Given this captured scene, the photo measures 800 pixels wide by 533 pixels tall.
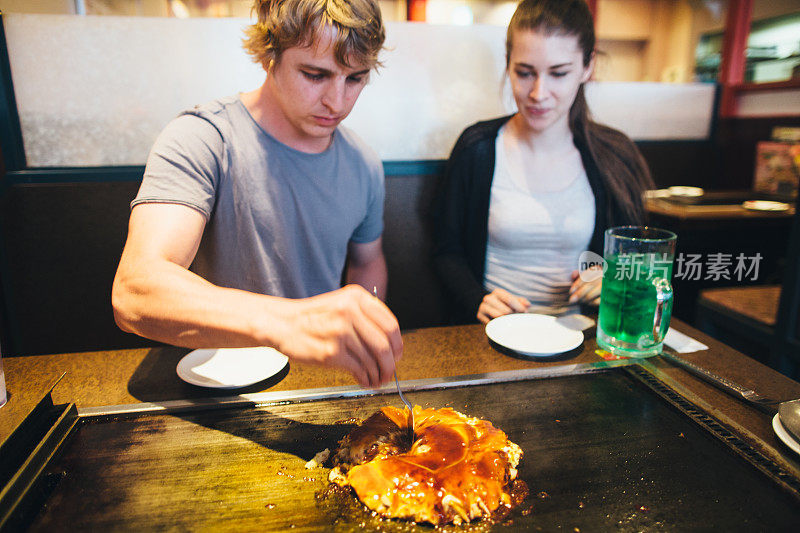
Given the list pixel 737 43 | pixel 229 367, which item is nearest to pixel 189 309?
pixel 229 367

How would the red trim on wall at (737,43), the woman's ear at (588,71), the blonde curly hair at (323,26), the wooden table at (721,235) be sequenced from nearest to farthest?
the blonde curly hair at (323,26)
the woman's ear at (588,71)
the wooden table at (721,235)
the red trim on wall at (737,43)

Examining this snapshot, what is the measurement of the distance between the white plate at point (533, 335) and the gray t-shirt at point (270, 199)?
683mm

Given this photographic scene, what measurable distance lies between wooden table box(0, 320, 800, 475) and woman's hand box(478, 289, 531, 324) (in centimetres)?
27

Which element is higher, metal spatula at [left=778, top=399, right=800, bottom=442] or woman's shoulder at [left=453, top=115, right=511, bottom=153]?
woman's shoulder at [left=453, top=115, right=511, bottom=153]

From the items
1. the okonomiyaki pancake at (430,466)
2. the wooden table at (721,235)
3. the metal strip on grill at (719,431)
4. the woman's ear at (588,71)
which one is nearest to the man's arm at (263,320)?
the okonomiyaki pancake at (430,466)

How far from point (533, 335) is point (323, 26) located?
38.2 inches

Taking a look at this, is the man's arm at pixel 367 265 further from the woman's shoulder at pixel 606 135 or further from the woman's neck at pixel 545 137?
the woman's shoulder at pixel 606 135

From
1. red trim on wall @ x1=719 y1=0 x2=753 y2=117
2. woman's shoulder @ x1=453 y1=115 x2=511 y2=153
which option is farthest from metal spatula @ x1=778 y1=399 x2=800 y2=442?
red trim on wall @ x1=719 y1=0 x2=753 y2=117

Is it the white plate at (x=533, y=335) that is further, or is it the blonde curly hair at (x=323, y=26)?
the blonde curly hair at (x=323, y=26)

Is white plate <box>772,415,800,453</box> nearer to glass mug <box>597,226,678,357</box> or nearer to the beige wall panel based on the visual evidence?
glass mug <box>597,226,678,357</box>

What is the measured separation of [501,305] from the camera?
153 cm

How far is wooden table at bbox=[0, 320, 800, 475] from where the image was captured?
0.96 metres

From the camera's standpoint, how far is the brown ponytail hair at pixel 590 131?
1696 millimetres

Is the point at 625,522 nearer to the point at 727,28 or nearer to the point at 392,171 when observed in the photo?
the point at 392,171
